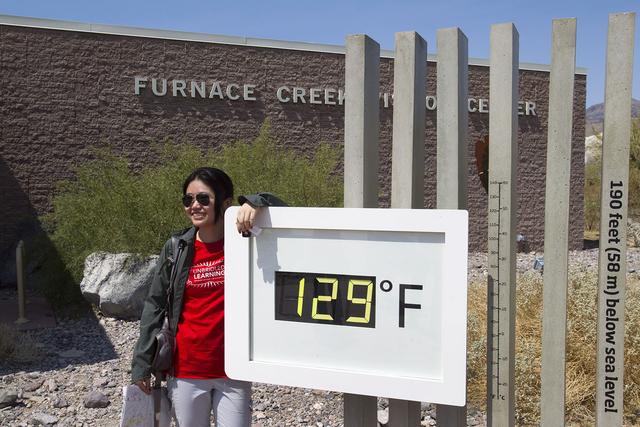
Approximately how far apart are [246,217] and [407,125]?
2.56ft

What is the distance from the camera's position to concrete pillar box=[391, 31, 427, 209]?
9.14ft

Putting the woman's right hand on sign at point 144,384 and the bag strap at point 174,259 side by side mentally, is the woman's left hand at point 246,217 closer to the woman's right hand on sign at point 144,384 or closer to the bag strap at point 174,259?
the bag strap at point 174,259

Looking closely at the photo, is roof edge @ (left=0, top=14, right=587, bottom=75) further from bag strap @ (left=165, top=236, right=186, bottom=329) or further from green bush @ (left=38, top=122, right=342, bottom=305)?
bag strap @ (left=165, top=236, right=186, bottom=329)

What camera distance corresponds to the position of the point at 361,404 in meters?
2.89

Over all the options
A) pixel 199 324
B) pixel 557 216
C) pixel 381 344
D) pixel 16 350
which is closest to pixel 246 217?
pixel 199 324

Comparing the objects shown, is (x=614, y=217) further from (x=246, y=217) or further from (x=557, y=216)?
(x=246, y=217)

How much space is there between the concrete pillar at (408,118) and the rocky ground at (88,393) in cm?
250

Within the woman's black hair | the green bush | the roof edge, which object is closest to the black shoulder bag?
the woman's black hair

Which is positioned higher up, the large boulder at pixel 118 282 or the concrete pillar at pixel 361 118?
the concrete pillar at pixel 361 118

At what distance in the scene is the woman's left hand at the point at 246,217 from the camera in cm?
266

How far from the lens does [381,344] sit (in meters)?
2.56

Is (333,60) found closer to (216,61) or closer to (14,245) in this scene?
(216,61)

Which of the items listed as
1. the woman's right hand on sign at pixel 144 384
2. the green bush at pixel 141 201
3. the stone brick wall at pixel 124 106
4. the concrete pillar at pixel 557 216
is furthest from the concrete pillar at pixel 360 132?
the stone brick wall at pixel 124 106

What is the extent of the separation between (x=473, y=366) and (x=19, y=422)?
3581 millimetres
